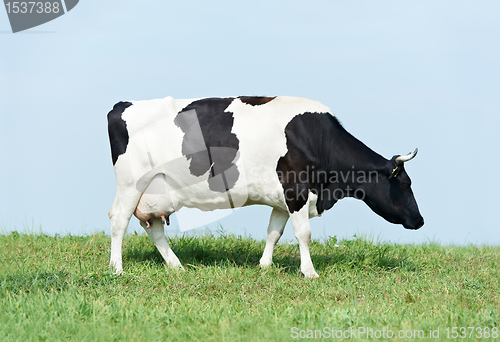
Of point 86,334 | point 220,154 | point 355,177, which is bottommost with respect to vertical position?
point 86,334

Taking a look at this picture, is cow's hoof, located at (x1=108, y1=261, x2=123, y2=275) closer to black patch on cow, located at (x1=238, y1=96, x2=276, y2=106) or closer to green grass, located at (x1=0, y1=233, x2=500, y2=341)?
green grass, located at (x1=0, y1=233, x2=500, y2=341)

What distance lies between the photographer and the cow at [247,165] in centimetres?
770

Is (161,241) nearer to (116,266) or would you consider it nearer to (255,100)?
(116,266)

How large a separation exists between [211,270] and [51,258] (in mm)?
2930

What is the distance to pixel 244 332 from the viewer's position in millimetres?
5266

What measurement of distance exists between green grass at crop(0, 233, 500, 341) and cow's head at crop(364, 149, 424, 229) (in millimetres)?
833

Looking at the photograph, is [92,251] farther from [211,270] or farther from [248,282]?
[248,282]

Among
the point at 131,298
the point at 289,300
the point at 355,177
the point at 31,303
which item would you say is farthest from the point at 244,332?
the point at 355,177

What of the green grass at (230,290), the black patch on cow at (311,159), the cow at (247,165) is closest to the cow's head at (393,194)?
the cow at (247,165)

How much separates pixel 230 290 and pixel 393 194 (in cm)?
307

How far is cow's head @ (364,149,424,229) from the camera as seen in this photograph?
814 centimetres

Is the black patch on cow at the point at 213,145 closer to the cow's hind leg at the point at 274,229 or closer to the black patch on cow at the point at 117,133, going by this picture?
the black patch on cow at the point at 117,133

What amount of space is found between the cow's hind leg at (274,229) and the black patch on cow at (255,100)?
69.4 inches

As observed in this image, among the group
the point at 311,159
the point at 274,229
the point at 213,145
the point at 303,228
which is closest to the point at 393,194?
the point at 311,159
